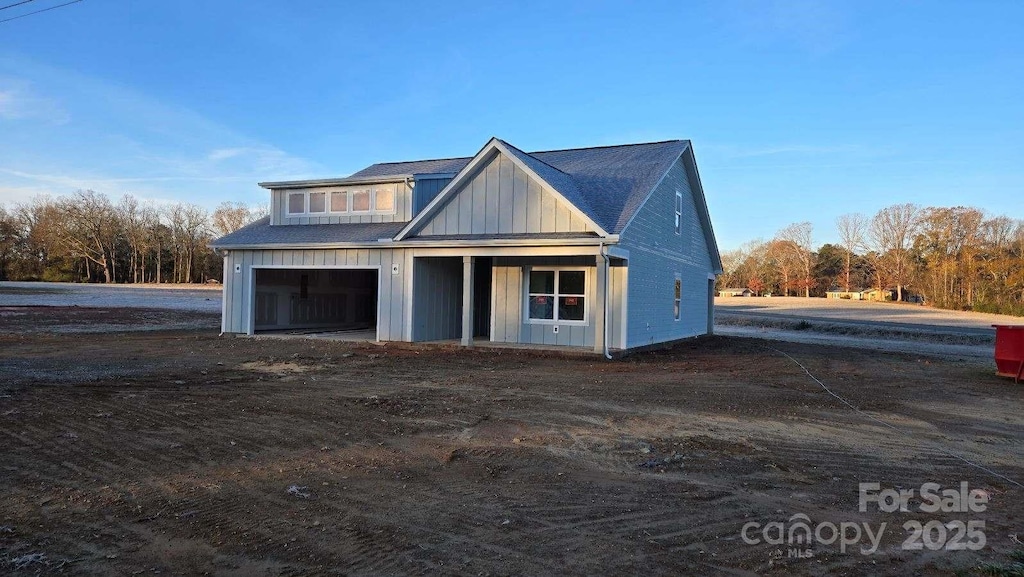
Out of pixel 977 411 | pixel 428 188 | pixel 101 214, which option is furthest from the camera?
pixel 101 214

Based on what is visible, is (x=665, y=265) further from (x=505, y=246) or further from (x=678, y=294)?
(x=505, y=246)

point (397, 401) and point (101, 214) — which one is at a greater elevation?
point (101, 214)

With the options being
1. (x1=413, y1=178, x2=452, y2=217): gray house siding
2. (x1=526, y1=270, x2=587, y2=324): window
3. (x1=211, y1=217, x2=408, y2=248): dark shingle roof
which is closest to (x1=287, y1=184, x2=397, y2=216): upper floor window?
(x1=211, y1=217, x2=408, y2=248): dark shingle roof

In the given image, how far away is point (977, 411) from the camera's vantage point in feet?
31.9

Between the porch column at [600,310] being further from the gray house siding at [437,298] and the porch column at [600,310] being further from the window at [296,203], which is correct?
the window at [296,203]

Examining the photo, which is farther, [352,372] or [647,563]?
[352,372]

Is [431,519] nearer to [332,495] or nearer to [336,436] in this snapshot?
[332,495]

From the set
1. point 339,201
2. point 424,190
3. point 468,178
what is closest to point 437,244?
point 468,178

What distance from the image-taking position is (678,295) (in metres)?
21.0

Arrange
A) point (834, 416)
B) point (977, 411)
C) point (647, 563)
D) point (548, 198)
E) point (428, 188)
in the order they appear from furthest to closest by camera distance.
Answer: point (428, 188) < point (548, 198) < point (977, 411) < point (834, 416) < point (647, 563)

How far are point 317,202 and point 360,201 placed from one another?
5.36ft

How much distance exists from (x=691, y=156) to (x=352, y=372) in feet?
43.0

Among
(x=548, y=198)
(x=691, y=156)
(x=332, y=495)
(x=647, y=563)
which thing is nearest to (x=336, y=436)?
(x=332, y=495)

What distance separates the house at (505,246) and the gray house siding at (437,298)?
0.05m
